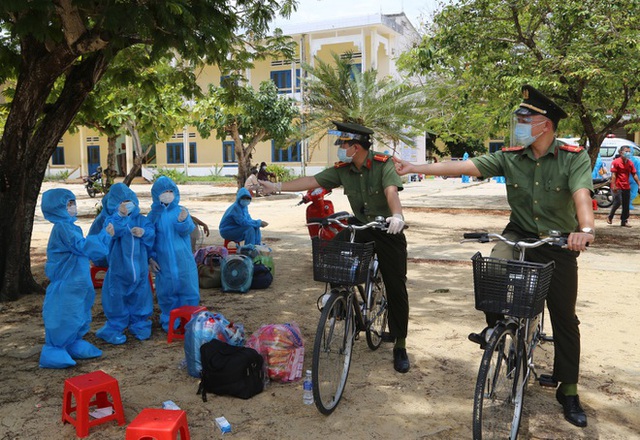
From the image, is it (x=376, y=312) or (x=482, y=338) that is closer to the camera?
(x=482, y=338)

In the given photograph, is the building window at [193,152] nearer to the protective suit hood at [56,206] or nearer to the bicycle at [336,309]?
the protective suit hood at [56,206]

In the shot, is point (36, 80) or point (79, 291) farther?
point (36, 80)

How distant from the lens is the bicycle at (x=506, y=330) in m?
2.91

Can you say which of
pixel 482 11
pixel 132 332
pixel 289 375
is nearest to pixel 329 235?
pixel 132 332

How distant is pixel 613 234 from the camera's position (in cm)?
1224

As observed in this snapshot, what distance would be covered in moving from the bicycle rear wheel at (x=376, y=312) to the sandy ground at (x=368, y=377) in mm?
Result: 132

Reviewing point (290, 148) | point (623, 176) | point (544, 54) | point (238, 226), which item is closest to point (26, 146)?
point (238, 226)

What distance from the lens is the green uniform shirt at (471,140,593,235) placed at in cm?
346

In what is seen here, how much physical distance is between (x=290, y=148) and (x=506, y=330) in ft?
107

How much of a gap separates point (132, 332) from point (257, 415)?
217cm

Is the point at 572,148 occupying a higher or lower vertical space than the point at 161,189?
higher

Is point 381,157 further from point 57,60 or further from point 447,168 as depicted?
point 57,60

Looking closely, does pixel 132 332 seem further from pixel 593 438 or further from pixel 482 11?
pixel 482 11

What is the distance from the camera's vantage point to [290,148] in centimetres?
3512
